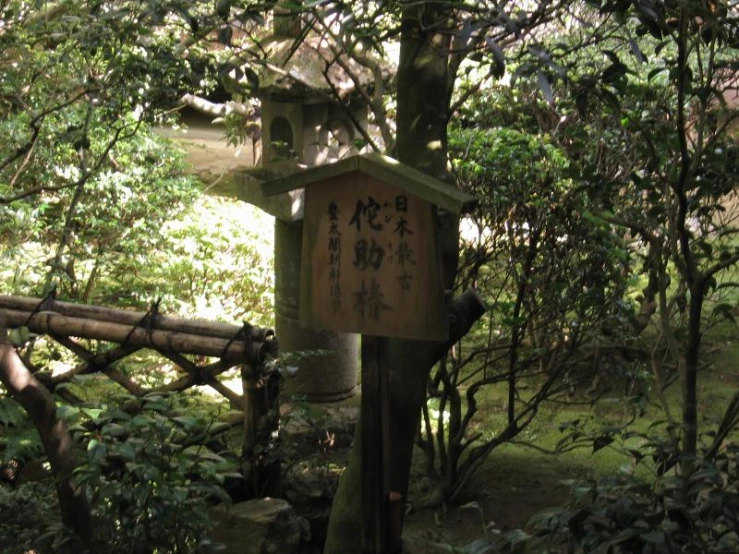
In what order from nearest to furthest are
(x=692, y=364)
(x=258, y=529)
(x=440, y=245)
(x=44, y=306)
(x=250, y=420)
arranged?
(x=692, y=364)
(x=440, y=245)
(x=258, y=529)
(x=250, y=420)
(x=44, y=306)

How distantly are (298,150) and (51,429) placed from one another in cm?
336

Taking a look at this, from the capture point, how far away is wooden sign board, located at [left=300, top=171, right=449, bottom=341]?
11.4 ft

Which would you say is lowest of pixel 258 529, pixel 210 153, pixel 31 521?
pixel 258 529

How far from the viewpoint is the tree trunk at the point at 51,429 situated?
321 centimetres

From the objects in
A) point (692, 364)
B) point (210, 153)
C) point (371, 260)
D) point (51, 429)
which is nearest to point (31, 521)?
point (51, 429)

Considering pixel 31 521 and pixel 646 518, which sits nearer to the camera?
pixel 646 518

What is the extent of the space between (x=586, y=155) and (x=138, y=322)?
10.3 feet

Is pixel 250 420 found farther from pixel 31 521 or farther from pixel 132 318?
pixel 31 521

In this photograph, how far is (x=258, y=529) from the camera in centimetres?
415

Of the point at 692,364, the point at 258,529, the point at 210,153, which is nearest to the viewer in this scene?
the point at 692,364

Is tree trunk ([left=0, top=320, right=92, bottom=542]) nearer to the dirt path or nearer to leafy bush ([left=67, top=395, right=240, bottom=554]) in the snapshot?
leafy bush ([left=67, top=395, right=240, bottom=554])

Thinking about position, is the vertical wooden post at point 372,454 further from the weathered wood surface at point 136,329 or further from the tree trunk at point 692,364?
the tree trunk at point 692,364

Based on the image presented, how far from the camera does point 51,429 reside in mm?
3289

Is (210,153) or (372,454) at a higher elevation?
(210,153)
